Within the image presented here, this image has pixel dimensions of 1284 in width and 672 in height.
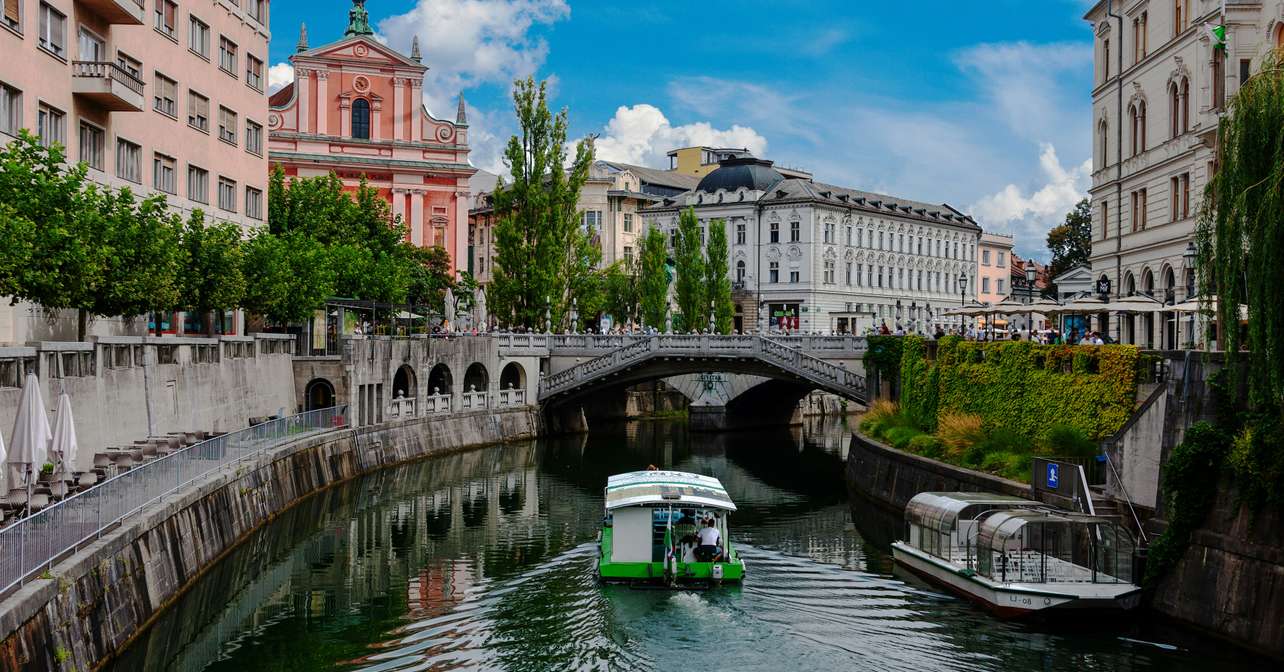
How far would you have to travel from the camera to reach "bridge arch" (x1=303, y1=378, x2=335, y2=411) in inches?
2475

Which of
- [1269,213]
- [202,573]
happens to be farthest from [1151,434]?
[202,573]

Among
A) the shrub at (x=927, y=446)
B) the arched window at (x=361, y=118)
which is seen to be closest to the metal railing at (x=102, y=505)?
the shrub at (x=927, y=446)

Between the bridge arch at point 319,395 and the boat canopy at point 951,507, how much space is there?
34.9m

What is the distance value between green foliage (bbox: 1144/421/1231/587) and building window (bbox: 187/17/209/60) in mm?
46043

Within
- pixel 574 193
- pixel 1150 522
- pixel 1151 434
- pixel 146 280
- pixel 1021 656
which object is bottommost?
pixel 1021 656

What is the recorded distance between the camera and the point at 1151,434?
32.7 metres

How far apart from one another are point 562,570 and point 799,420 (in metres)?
59.2

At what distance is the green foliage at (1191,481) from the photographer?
29.1 m

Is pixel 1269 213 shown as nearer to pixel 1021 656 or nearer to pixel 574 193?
pixel 1021 656

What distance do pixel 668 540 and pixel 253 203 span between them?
40.3 meters

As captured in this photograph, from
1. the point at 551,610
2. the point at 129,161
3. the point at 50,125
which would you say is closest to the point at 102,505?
the point at 551,610

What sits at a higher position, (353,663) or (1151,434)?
(1151,434)

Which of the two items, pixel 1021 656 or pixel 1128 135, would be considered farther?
pixel 1128 135

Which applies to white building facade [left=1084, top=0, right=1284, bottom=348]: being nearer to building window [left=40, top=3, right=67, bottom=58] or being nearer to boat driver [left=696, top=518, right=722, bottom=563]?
boat driver [left=696, top=518, right=722, bottom=563]
